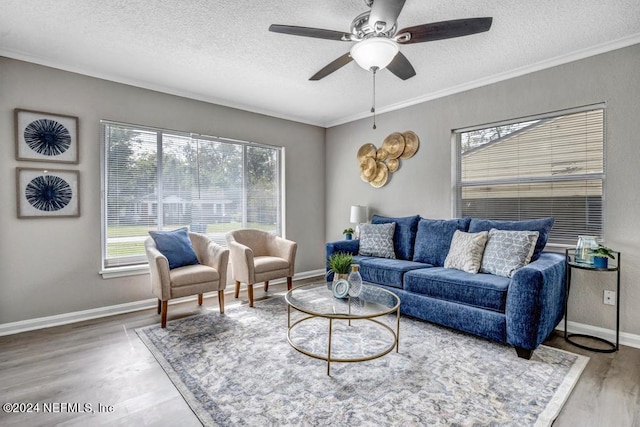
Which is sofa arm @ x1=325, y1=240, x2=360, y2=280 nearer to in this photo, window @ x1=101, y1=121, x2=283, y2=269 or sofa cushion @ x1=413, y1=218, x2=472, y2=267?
sofa cushion @ x1=413, y1=218, x2=472, y2=267

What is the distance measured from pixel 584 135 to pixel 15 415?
473 cm

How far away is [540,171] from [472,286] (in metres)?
1.57

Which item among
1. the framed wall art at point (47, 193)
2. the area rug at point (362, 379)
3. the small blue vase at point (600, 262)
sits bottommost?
the area rug at point (362, 379)

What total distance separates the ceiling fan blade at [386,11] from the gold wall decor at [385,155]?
2.45 meters

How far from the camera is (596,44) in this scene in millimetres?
2773

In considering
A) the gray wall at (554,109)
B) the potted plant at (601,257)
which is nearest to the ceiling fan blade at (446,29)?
the gray wall at (554,109)

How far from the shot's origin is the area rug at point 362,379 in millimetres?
1752

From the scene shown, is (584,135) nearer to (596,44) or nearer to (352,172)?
(596,44)

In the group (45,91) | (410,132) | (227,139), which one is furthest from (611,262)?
(45,91)

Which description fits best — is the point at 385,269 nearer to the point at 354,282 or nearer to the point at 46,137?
the point at 354,282

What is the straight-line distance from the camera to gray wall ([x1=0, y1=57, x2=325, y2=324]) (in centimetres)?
290

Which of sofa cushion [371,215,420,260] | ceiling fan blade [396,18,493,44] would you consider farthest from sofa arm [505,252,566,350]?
ceiling fan blade [396,18,493,44]

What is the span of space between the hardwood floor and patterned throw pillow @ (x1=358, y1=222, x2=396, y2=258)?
175 cm

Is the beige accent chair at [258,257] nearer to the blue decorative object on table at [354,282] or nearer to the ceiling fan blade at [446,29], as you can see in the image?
the blue decorative object on table at [354,282]
